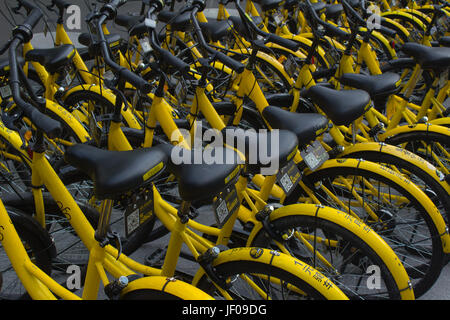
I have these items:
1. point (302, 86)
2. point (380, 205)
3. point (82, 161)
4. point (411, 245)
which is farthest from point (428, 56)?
point (82, 161)

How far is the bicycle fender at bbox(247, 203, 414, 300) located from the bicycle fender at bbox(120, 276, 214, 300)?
1.84 ft

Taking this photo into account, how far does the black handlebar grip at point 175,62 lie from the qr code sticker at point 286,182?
1.97ft

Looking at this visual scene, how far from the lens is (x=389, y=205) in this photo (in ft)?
7.55

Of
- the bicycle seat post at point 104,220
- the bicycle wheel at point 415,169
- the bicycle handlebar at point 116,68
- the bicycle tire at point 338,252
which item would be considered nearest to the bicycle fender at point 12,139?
the bicycle handlebar at point 116,68

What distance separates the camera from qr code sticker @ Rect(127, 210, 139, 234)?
142 cm

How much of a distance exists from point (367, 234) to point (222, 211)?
577 mm

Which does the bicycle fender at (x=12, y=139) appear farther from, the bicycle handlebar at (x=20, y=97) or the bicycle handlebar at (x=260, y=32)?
the bicycle handlebar at (x=260, y=32)

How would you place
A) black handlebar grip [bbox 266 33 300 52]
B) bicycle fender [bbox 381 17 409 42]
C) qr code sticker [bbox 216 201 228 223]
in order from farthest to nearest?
bicycle fender [bbox 381 17 409 42] → black handlebar grip [bbox 266 33 300 52] → qr code sticker [bbox 216 201 228 223]

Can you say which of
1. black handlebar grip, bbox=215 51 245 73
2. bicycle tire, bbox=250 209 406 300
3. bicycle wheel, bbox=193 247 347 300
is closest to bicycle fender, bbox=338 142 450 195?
bicycle tire, bbox=250 209 406 300

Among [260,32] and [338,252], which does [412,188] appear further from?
[260,32]

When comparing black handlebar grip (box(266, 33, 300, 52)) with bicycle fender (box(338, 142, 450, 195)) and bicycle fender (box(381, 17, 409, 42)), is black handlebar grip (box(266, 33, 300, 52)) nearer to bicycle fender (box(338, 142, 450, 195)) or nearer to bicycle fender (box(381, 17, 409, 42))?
bicycle fender (box(338, 142, 450, 195))
